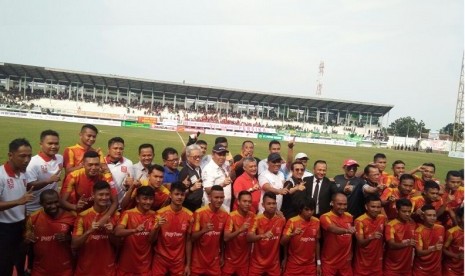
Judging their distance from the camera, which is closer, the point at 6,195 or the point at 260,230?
the point at 6,195

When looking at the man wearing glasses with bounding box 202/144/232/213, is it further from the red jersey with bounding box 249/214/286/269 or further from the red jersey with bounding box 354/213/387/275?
the red jersey with bounding box 354/213/387/275

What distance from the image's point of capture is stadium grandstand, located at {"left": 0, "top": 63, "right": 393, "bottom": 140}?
150 feet

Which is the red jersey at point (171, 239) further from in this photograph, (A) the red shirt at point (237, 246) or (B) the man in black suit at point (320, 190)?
(B) the man in black suit at point (320, 190)

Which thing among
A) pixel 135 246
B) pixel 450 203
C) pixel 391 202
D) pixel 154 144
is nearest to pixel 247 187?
pixel 135 246

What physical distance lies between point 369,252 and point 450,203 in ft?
5.35

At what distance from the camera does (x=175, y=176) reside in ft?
16.7

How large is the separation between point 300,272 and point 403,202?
5.35 ft

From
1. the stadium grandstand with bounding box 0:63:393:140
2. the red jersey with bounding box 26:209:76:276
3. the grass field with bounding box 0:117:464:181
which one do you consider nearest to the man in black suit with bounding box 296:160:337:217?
the red jersey with bounding box 26:209:76:276

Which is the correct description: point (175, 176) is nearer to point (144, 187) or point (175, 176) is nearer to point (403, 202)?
point (144, 187)

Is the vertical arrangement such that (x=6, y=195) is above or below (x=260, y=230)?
above

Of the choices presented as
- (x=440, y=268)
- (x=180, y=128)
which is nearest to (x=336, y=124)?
(x=180, y=128)

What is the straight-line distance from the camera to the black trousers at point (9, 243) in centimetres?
377

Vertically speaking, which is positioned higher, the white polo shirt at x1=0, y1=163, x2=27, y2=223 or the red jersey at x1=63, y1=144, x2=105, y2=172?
the red jersey at x1=63, y1=144, x2=105, y2=172

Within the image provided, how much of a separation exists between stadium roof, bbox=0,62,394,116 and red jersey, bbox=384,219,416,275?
146 ft
